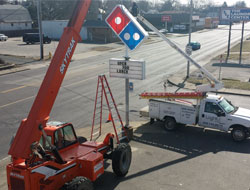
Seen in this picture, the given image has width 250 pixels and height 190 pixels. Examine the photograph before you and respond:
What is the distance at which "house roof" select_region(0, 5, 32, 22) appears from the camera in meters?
75.1

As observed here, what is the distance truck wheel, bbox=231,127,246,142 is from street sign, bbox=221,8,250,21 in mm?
27659

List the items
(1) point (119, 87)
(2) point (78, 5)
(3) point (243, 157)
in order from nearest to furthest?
(2) point (78, 5) → (3) point (243, 157) → (1) point (119, 87)

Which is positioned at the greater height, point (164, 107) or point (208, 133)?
point (164, 107)

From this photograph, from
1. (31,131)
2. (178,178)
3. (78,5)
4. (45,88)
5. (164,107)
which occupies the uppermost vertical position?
(78,5)

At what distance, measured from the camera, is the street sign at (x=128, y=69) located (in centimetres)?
1336

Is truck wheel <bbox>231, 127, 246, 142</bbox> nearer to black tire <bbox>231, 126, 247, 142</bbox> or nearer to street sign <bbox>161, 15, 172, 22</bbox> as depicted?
black tire <bbox>231, 126, 247, 142</bbox>

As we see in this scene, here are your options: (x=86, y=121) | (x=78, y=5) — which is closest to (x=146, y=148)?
(x=86, y=121)

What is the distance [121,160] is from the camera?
10312 mm

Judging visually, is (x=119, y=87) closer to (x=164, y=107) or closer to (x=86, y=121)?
(x=86, y=121)

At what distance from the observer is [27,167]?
7.37 meters

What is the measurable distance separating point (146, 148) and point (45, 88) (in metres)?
7.06

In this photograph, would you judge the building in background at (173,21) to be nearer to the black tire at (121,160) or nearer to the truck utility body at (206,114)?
the truck utility body at (206,114)

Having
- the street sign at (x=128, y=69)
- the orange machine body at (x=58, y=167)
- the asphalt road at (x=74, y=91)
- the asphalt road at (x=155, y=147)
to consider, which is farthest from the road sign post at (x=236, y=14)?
the orange machine body at (x=58, y=167)

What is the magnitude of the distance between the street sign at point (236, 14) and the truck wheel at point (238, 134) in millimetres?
27659
